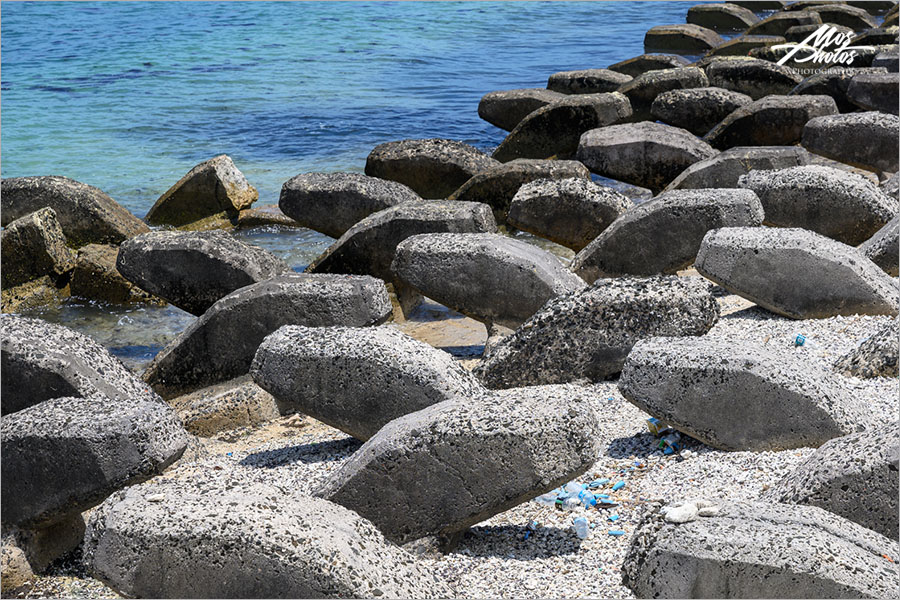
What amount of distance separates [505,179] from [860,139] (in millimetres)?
2817

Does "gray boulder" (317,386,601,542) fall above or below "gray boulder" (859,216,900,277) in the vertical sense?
above

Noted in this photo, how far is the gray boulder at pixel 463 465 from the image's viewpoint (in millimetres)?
2955

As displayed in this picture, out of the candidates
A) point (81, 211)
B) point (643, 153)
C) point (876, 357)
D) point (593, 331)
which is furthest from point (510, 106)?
point (876, 357)

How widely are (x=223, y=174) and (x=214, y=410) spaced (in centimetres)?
508

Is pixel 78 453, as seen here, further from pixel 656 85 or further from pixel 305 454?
pixel 656 85

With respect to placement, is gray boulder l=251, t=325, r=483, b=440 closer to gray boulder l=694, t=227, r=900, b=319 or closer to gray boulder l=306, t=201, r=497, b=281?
gray boulder l=694, t=227, r=900, b=319

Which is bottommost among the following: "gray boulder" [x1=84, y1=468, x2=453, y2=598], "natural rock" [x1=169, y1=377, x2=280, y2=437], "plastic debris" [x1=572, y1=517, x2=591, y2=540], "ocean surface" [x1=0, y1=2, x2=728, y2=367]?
"ocean surface" [x1=0, y1=2, x2=728, y2=367]

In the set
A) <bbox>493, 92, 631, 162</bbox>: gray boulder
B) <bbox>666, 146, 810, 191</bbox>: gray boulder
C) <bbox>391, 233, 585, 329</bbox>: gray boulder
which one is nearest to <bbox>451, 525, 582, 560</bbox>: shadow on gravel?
<bbox>391, 233, 585, 329</bbox>: gray boulder

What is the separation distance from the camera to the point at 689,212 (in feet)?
18.8

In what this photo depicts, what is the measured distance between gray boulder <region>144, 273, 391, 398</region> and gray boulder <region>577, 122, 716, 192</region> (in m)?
4.34

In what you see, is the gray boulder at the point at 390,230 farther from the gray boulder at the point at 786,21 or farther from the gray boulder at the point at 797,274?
the gray boulder at the point at 786,21

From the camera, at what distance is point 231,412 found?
186 inches

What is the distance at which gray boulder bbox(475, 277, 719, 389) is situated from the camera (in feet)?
14.6

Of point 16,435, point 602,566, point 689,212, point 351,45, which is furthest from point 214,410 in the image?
point 351,45
